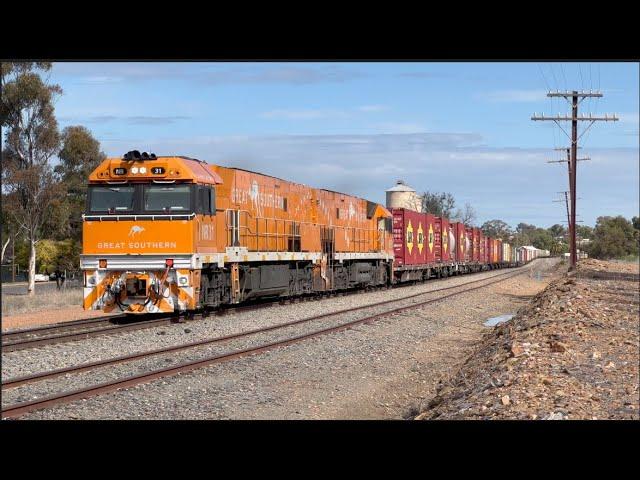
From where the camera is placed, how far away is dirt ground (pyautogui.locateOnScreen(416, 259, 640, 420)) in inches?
334

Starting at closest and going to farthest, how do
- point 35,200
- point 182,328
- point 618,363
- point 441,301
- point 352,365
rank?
point 618,363 → point 352,365 → point 182,328 → point 441,301 → point 35,200

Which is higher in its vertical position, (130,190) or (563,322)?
(130,190)

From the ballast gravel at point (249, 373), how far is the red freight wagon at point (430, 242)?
74.0 ft

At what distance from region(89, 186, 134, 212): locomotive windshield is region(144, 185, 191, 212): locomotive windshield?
39 centimetres

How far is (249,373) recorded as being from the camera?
11594mm

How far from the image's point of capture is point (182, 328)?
54.4 ft

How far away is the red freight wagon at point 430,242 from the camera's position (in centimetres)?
4222

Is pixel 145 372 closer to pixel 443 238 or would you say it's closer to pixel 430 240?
pixel 430 240

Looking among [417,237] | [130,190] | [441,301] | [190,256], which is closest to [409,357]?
[190,256]

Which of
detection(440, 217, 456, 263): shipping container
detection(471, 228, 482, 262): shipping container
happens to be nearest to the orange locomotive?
Answer: detection(440, 217, 456, 263): shipping container

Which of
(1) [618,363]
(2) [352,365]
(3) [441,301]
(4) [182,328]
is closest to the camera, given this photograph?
(1) [618,363]
